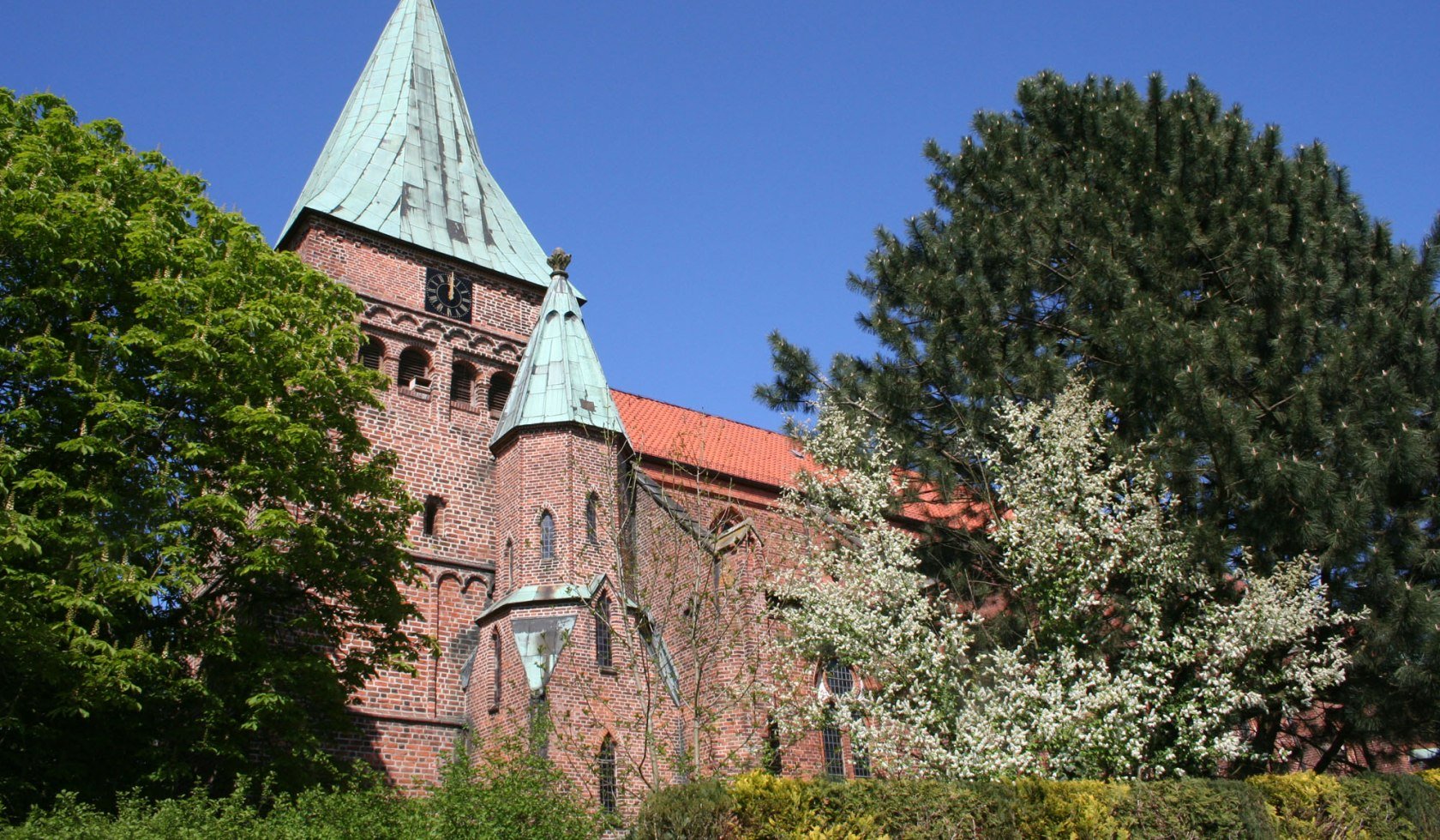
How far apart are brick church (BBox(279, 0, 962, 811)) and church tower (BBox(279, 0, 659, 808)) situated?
5 cm

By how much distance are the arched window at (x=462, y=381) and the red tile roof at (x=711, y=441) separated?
329 cm

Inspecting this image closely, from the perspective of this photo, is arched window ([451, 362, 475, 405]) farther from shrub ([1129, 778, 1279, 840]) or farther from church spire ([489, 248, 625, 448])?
shrub ([1129, 778, 1279, 840])

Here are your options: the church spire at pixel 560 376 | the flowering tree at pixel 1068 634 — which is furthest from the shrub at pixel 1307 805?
the church spire at pixel 560 376

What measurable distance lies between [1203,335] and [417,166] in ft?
64.5

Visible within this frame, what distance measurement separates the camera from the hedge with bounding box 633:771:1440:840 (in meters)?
11.0

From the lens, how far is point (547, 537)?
21062 mm

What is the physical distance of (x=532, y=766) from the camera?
1391 cm

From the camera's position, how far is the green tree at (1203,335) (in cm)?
1345

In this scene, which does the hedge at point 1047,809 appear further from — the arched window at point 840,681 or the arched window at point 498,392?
the arched window at point 498,392

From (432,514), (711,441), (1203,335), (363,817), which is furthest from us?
(711,441)

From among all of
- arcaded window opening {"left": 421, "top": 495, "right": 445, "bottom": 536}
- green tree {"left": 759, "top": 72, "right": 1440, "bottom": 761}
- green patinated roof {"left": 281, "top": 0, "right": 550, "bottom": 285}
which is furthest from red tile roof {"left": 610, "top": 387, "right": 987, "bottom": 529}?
green tree {"left": 759, "top": 72, "right": 1440, "bottom": 761}

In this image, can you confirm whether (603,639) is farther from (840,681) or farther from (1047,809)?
(1047,809)

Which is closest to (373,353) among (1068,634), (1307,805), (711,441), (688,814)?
(711,441)

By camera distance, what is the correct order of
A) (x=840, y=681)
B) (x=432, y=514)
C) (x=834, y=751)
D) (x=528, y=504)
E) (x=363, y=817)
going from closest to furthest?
1. (x=363, y=817)
2. (x=528, y=504)
3. (x=834, y=751)
4. (x=432, y=514)
5. (x=840, y=681)
